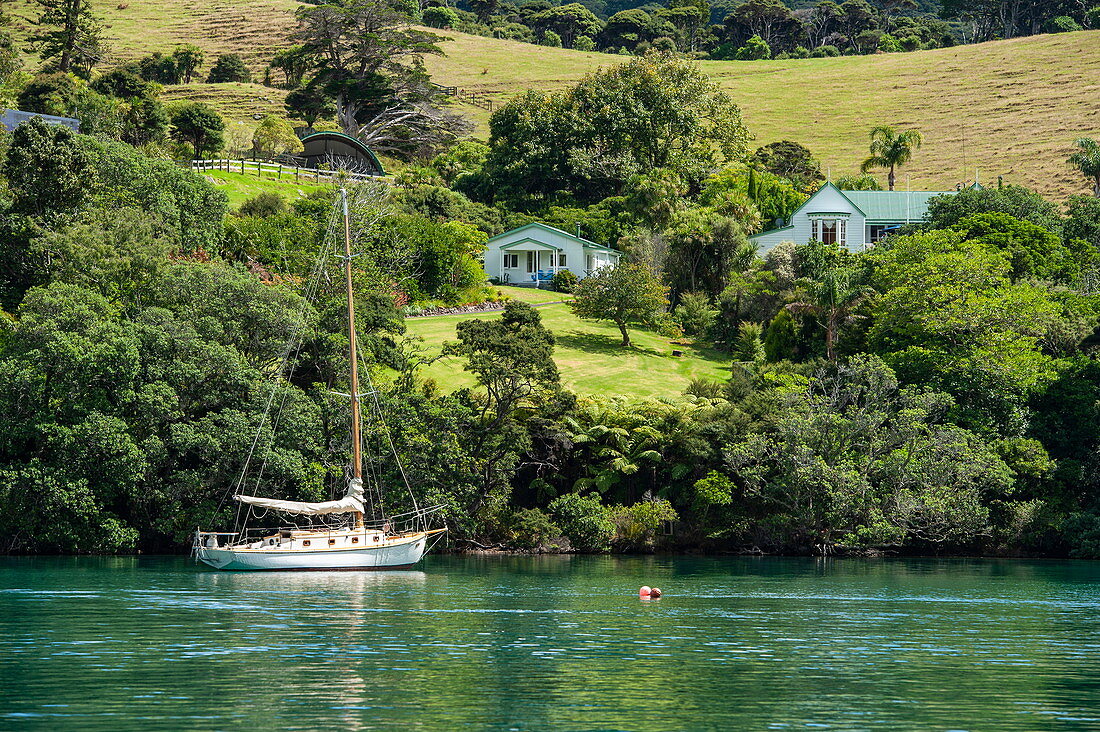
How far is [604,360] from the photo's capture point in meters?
81.2

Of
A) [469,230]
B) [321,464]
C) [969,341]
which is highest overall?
[469,230]

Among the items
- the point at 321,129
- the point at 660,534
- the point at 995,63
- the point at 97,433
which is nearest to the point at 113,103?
the point at 321,129

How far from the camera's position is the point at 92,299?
204 feet

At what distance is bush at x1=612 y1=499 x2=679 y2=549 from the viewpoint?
6284cm

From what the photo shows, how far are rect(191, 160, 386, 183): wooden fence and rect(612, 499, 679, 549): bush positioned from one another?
54159 millimetres

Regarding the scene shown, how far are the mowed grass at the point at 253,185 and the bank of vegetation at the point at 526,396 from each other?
16.7 meters

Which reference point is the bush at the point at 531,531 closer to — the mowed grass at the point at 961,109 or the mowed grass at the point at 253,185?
the mowed grass at the point at 253,185

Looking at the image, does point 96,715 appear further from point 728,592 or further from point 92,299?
point 92,299

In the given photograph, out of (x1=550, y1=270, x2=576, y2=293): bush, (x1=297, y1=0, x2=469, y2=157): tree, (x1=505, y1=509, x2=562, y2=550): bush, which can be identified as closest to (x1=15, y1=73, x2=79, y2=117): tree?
(x1=297, y1=0, x2=469, y2=157): tree

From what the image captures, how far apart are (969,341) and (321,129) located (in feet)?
277

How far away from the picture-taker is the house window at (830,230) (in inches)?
4161

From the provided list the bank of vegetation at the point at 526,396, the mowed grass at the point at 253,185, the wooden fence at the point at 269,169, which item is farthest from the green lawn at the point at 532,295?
the mowed grass at the point at 253,185

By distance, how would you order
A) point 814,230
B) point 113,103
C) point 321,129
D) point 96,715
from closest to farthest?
point 96,715 → point 814,230 → point 113,103 → point 321,129

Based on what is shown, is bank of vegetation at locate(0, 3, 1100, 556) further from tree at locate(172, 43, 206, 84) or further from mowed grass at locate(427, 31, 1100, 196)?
tree at locate(172, 43, 206, 84)
